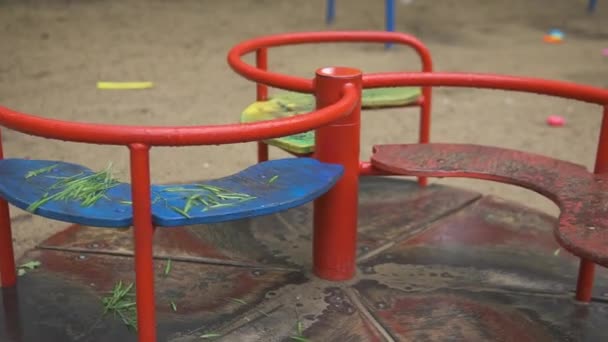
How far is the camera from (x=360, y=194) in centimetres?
261

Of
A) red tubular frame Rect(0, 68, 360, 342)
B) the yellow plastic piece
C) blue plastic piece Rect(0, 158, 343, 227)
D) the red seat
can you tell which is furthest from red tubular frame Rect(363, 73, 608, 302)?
the yellow plastic piece

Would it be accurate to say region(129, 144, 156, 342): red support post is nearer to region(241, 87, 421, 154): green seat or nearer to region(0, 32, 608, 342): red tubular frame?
region(0, 32, 608, 342): red tubular frame

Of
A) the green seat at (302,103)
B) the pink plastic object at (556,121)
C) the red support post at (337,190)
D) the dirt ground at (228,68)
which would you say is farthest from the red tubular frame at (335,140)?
the pink plastic object at (556,121)

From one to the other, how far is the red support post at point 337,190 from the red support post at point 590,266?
0.55 meters

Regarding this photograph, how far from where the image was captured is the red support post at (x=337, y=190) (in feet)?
6.05

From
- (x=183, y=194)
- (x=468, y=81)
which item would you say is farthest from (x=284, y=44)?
(x=183, y=194)

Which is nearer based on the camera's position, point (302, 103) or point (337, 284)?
point (337, 284)

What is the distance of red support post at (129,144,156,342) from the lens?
54.2 inches

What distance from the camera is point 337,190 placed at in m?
1.91

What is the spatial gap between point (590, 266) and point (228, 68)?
329cm

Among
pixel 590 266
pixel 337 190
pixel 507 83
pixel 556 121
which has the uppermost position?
pixel 507 83

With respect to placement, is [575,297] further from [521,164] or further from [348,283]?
[348,283]

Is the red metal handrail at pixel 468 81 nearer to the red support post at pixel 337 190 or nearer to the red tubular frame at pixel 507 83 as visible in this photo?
the red tubular frame at pixel 507 83

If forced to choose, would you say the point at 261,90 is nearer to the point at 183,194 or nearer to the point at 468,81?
the point at 468,81
